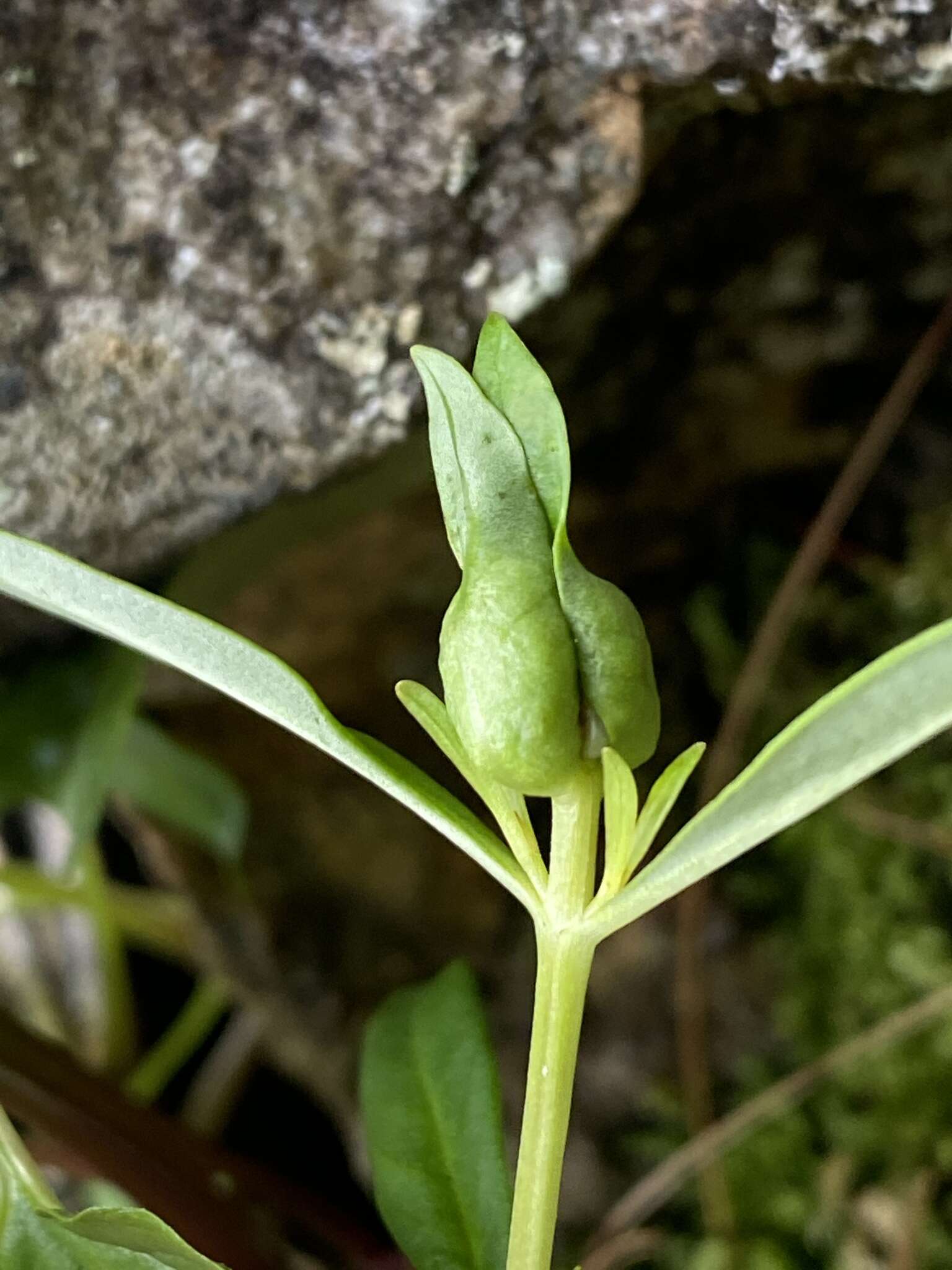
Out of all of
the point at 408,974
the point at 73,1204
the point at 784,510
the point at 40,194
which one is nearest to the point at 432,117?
the point at 40,194

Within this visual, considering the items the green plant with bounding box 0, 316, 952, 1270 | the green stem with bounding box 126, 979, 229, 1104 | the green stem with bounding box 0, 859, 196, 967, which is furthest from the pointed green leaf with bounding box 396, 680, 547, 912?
the green stem with bounding box 126, 979, 229, 1104

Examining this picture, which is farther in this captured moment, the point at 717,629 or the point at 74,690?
the point at 717,629

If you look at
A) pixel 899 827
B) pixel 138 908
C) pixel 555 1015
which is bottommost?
pixel 138 908

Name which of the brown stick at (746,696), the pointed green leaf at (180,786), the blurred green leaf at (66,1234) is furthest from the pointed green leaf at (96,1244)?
the brown stick at (746,696)

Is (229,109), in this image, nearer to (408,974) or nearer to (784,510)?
(784,510)

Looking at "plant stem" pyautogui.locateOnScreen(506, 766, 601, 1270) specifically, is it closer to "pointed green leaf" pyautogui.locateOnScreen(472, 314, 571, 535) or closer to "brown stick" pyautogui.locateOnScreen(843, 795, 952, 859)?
"pointed green leaf" pyautogui.locateOnScreen(472, 314, 571, 535)

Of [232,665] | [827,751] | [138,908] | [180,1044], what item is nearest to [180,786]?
[138,908]

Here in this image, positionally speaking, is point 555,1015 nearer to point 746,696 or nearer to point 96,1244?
point 96,1244
